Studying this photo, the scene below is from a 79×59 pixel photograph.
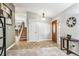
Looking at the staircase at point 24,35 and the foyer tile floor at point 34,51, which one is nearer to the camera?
the foyer tile floor at point 34,51

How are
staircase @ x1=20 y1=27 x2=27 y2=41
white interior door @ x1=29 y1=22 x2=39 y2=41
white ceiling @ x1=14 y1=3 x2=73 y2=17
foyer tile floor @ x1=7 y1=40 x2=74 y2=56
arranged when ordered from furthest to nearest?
white interior door @ x1=29 y1=22 x2=39 y2=41
staircase @ x1=20 y1=27 x2=27 y2=41
white ceiling @ x1=14 y1=3 x2=73 y2=17
foyer tile floor @ x1=7 y1=40 x2=74 y2=56

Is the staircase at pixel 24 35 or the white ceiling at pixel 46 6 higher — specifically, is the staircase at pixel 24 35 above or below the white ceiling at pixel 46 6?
below

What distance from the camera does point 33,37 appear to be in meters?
8.84

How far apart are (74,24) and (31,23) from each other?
4552mm

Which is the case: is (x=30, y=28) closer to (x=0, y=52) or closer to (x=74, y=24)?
(x=74, y=24)

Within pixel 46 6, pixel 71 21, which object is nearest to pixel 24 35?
pixel 46 6

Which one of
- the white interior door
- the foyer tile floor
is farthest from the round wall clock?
the white interior door

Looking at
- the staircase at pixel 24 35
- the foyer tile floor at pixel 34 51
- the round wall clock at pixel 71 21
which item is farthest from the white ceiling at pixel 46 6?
the staircase at pixel 24 35

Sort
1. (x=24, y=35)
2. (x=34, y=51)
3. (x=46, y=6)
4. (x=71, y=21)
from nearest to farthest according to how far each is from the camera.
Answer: (x=34, y=51)
(x=71, y=21)
(x=46, y=6)
(x=24, y=35)

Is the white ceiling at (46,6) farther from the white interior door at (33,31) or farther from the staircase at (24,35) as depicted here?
the staircase at (24,35)

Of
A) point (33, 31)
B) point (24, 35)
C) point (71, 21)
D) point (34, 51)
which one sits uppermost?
point (71, 21)

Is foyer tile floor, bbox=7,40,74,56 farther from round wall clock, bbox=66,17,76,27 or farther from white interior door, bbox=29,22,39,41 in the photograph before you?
white interior door, bbox=29,22,39,41

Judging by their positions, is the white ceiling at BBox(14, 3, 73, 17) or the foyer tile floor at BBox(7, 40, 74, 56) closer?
the foyer tile floor at BBox(7, 40, 74, 56)

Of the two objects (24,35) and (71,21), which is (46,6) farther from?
(24,35)
